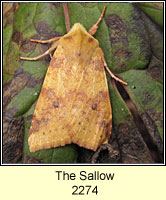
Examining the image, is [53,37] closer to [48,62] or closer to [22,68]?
[48,62]

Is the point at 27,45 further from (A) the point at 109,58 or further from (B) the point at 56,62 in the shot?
(A) the point at 109,58

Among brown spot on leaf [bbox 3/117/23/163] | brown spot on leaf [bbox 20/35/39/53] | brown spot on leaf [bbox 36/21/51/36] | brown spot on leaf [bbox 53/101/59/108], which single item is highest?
brown spot on leaf [bbox 36/21/51/36]

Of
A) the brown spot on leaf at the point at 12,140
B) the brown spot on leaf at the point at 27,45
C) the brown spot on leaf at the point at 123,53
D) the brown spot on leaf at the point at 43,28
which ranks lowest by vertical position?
the brown spot on leaf at the point at 12,140

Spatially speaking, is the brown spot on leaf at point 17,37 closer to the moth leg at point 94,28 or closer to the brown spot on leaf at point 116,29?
the moth leg at point 94,28

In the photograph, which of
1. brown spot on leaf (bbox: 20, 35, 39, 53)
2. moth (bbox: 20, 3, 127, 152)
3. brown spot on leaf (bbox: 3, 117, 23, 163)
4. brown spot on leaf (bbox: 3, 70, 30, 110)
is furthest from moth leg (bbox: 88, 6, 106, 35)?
brown spot on leaf (bbox: 3, 117, 23, 163)

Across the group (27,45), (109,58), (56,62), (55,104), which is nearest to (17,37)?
(27,45)

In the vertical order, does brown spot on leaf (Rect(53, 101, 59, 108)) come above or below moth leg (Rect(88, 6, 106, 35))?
below

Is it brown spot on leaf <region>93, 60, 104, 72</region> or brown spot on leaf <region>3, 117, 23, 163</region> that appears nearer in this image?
brown spot on leaf <region>3, 117, 23, 163</region>

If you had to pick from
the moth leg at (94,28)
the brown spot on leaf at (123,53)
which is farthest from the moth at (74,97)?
the brown spot on leaf at (123,53)

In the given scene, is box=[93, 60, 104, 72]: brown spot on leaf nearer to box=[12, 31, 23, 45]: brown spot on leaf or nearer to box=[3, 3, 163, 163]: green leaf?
box=[3, 3, 163, 163]: green leaf
